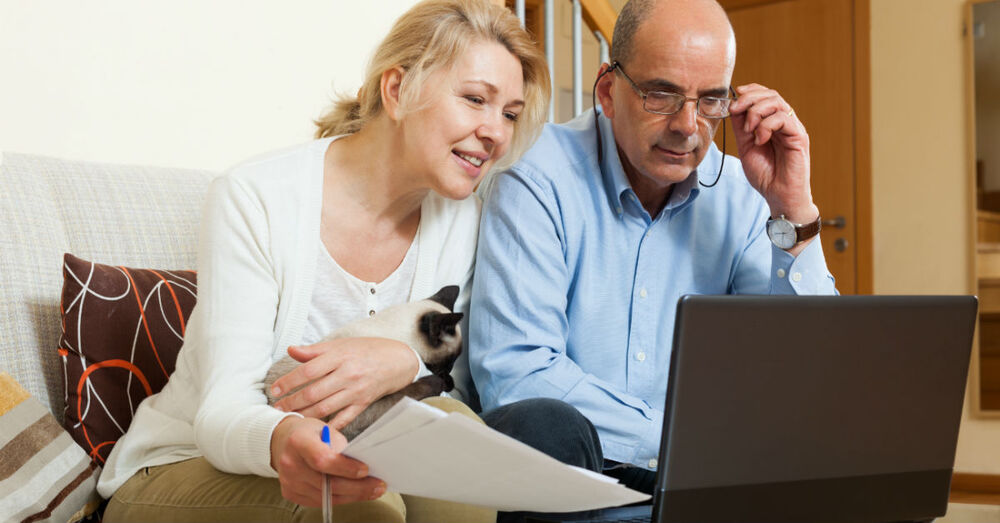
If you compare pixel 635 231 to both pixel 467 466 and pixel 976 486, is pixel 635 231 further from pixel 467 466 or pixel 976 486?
pixel 976 486

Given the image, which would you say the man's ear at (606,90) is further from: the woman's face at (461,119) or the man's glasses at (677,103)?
the woman's face at (461,119)

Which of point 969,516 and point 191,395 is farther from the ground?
point 191,395

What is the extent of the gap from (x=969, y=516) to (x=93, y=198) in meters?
2.86

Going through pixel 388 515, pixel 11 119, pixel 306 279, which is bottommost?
pixel 388 515

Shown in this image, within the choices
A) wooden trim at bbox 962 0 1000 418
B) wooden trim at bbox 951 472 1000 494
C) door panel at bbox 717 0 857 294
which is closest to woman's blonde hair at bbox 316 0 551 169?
door panel at bbox 717 0 857 294

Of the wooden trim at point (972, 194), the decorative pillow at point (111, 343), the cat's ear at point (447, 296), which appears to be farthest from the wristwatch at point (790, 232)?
the wooden trim at point (972, 194)

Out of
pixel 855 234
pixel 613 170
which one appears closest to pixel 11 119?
pixel 613 170

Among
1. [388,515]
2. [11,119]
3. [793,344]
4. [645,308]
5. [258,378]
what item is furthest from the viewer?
[11,119]

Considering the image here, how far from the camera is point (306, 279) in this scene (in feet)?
3.54

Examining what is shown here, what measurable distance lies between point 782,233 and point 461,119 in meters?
0.52

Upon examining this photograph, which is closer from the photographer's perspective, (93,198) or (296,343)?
(296,343)

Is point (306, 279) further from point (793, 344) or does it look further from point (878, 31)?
point (878, 31)

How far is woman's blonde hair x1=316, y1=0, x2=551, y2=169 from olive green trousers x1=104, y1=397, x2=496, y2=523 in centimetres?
42

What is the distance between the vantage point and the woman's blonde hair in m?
1.15
